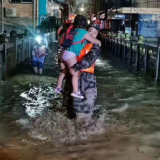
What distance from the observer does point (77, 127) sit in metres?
6.88

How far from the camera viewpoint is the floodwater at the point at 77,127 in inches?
224

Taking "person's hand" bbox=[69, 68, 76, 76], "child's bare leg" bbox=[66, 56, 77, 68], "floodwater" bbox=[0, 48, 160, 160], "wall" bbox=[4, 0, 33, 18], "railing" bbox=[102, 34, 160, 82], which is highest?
"wall" bbox=[4, 0, 33, 18]

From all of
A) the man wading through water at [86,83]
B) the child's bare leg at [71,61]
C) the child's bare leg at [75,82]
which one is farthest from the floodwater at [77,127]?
the child's bare leg at [71,61]

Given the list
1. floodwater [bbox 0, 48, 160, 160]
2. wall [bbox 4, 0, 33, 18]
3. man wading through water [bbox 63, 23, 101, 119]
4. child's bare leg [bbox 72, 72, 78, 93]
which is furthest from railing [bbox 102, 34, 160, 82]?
wall [bbox 4, 0, 33, 18]

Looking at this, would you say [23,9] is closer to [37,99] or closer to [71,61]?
[37,99]

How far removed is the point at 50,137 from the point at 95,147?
87 centimetres

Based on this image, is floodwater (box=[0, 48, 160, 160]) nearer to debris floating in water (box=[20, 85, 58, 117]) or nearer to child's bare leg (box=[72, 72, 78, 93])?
debris floating in water (box=[20, 85, 58, 117])

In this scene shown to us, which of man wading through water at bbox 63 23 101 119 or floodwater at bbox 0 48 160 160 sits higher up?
man wading through water at bbox 63 23 101 119

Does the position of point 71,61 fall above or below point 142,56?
above

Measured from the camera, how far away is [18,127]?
6980mm

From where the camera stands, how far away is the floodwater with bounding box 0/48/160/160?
569 centimetres

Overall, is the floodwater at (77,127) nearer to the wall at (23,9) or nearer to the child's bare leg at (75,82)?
the child's bare leg at (75,82)

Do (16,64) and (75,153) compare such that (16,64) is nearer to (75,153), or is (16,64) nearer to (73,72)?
(73,72)

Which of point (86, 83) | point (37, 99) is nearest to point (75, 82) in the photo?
point (86, 83)
